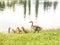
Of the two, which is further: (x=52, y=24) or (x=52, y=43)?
(x=52, y=24)

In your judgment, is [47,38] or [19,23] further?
[19,23]

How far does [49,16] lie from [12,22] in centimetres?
228

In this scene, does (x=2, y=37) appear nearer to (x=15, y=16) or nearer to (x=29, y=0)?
(x=15, y=16)

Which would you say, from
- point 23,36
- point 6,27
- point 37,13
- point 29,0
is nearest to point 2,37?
point 23,36

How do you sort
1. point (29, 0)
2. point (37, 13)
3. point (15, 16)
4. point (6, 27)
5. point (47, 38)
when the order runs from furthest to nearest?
point (29, 0) < point (37, 13) < point (15, 16) < point (6, 27) < point (47, 38)

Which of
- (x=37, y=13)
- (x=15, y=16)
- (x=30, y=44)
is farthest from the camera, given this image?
(x=37, y=13)

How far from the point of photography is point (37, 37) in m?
7.50

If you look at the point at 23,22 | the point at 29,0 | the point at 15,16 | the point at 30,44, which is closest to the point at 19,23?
the point at 23,22

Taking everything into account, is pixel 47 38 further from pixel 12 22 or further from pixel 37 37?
pixel 12 22

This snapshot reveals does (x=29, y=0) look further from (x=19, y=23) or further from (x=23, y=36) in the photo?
(x=23, y=36)

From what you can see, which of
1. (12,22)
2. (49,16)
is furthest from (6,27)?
(49,16)

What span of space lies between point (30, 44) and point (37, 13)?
271 inches

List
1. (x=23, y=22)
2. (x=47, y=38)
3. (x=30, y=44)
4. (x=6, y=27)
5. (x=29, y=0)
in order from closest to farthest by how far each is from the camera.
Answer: (x=30, y=44) → (x=47, y=38) → (x=6, y=27) → (x=23, y=22) → (x=29, y=0)

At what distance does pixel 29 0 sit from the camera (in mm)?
20531
